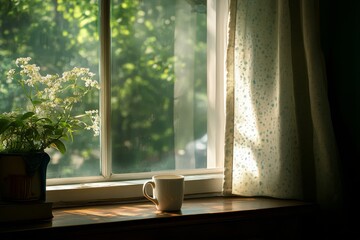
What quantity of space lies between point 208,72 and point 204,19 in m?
0.22

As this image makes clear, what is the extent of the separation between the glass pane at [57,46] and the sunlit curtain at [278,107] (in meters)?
0.52

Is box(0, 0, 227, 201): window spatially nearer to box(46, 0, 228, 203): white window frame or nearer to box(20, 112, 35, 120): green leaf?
box(46, 0, 228, 203): white window frame

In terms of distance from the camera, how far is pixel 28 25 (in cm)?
188

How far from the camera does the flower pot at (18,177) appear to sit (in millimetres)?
1605

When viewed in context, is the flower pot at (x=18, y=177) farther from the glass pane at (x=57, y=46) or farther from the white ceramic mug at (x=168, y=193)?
the white ceramic mug at (x=168, y=193)

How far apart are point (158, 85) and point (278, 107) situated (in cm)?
48

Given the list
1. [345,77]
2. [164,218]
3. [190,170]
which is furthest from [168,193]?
[345,77]

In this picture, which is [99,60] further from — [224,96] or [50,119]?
[224,96]

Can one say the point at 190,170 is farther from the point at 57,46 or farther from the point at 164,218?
the point at 57,46

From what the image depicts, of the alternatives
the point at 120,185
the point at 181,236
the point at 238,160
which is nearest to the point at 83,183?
the point at 120,185

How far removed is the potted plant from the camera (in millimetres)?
1615

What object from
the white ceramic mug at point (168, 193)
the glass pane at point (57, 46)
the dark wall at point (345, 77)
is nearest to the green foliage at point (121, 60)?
the glass pane at point (57, 46)

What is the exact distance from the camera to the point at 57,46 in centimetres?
192

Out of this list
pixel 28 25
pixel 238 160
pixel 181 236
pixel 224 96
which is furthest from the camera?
pixel 224 96
